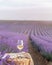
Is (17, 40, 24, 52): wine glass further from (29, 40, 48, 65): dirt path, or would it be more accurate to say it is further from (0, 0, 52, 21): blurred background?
(0, 0, 52, 21): blurred background

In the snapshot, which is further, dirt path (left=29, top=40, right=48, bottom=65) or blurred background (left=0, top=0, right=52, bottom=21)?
blurred background (left=0, top=0, right=52, bottom=21)

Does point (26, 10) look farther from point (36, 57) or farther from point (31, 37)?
point (36, 57)

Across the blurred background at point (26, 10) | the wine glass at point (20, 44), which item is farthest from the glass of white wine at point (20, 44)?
the blurred background at point (26, 10)

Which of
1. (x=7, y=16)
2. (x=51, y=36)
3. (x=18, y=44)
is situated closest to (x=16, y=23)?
(x=7, y=16)

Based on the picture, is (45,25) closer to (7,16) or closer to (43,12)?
(43,12)

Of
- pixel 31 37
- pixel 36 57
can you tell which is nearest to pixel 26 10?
pixel 31 37

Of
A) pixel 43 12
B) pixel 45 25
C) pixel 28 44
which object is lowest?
pixel 28 44

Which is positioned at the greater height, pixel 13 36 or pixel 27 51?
pixel 13 36

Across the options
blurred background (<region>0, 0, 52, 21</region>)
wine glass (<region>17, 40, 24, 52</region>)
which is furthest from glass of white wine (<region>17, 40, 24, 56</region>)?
blurred background (<region>0, 0, 52, 21</region>)
